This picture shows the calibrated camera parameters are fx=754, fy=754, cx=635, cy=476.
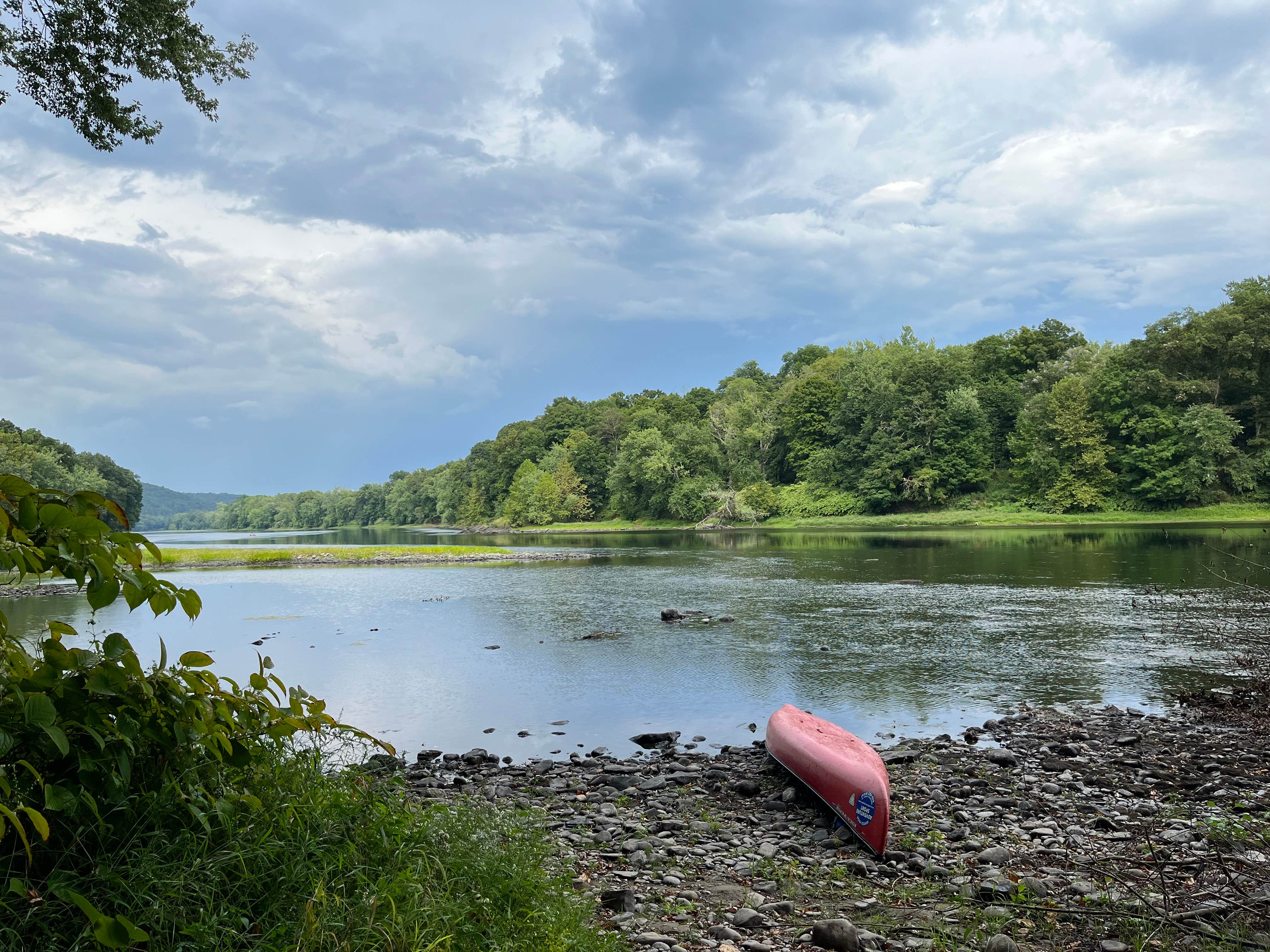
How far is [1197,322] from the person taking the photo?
65062 millimetres

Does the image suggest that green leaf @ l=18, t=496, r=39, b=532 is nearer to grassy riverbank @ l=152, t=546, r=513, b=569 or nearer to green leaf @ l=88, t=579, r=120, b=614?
green leaf @ l=88, t=579, r=120, b=614

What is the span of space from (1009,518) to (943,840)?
73300mm

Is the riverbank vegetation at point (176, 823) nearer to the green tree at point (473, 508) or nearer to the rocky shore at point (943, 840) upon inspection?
the rocky shore at point (943, 840)

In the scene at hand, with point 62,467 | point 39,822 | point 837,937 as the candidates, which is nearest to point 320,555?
point 62,467

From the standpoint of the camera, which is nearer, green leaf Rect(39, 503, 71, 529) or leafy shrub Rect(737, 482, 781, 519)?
green leaf Rect(39, 503, 71, 529)

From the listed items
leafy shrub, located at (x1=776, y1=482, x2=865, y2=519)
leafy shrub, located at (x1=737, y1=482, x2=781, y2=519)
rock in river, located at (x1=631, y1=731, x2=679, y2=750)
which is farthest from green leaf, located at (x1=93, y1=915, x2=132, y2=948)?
leafy shrub, located at (x1=737, y1=482, x2=781, y2=519)

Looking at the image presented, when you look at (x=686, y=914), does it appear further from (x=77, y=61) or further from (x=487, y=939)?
(x=77, y=61)

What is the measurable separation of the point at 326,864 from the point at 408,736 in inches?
367

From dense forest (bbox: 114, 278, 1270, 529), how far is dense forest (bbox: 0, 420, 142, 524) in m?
54.2

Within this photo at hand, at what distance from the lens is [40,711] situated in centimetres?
263

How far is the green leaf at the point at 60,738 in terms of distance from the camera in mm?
2500

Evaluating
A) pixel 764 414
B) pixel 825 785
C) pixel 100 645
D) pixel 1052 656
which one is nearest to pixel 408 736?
pixel 825 785

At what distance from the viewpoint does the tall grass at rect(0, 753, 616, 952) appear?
3295mm

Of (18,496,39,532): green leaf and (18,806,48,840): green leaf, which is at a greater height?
(18,496,39,532): green leaf
